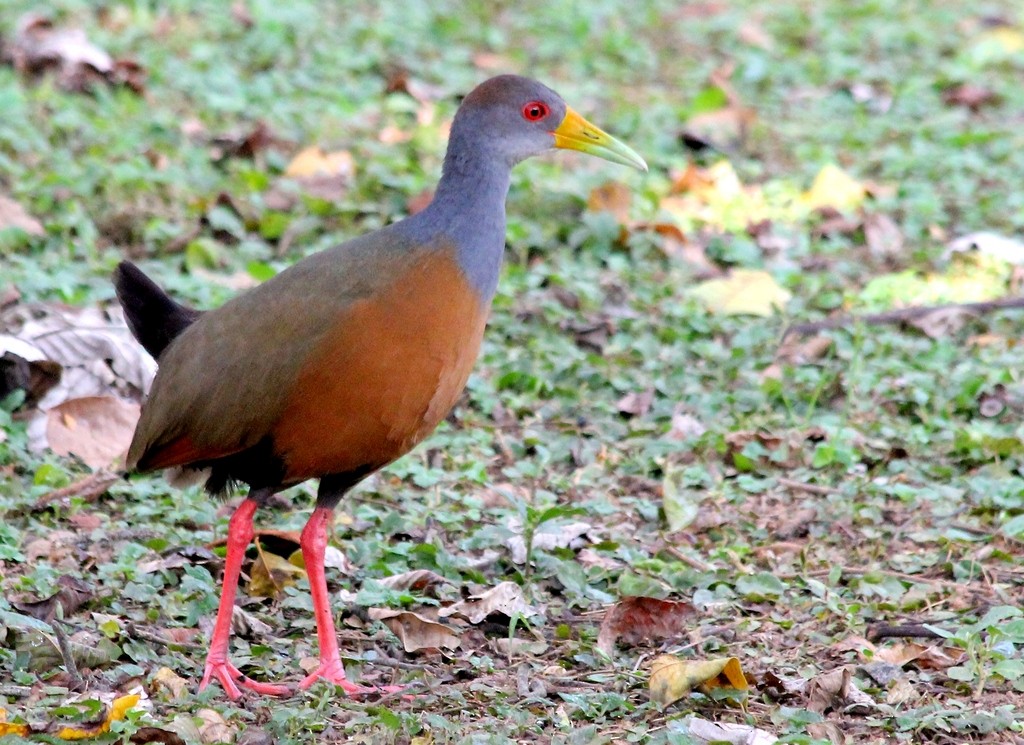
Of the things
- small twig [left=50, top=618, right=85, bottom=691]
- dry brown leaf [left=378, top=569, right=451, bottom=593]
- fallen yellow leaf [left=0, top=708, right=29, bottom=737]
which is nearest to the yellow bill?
dry brown leaf [left=378, top=569, right=451, bottom=593]

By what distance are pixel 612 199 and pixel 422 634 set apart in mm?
3628

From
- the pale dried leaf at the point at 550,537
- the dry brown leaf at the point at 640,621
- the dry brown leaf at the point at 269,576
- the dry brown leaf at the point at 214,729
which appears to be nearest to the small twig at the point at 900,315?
the pale dried leaf at the point at 550,537

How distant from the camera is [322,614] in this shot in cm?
429

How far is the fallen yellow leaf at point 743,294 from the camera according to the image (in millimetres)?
6867

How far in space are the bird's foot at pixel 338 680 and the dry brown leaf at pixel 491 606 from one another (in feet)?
1.35

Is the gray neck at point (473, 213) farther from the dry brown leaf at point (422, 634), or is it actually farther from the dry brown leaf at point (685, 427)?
the dry brown leaf at point (685, 427)

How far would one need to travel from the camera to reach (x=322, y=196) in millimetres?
7426

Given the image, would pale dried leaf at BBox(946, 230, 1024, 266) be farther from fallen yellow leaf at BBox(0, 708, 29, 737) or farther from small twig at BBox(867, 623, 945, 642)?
fallen yellow leaf at BBox(0, 708, 29, 737)

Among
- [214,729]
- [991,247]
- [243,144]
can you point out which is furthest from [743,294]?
[214,729]

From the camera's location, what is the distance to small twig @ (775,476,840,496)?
5445 millimetres

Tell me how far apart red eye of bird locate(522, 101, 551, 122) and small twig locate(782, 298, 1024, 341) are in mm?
2047

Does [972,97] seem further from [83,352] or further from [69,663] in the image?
[69,663]

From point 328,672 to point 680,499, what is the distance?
1.61m

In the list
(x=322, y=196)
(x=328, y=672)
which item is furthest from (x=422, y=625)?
(x=322, y=196)
